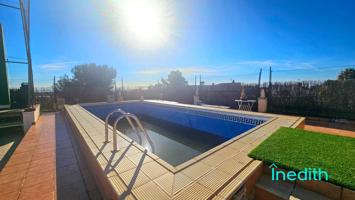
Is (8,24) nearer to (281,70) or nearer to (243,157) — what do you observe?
(243,157)

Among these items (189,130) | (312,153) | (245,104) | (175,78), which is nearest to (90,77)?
(189,130)

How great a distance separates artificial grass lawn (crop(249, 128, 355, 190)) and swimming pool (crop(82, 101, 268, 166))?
1.87m

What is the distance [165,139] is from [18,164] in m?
3.49

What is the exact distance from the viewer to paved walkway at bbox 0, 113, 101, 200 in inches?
85.9

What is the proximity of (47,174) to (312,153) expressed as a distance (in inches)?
166

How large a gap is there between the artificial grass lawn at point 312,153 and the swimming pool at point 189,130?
1.87 m

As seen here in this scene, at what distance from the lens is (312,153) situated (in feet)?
7.75

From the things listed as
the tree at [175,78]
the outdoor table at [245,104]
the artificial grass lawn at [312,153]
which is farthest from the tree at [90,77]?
the artificial grass lawn at [312,153]

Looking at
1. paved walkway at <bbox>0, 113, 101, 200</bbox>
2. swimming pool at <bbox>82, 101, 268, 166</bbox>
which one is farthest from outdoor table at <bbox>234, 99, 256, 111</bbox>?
paved walkway at <bbox>0, 113, 101, 200</bbox>

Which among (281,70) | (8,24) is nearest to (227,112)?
(281,70)

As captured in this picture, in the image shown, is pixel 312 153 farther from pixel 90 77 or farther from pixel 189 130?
pixel 90 77

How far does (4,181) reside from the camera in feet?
8.04

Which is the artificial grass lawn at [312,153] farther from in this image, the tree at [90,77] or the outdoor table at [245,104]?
the tree at [90,77]

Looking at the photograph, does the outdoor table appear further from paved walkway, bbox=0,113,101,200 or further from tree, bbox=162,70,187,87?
tree, bbox=162,70,187,87
